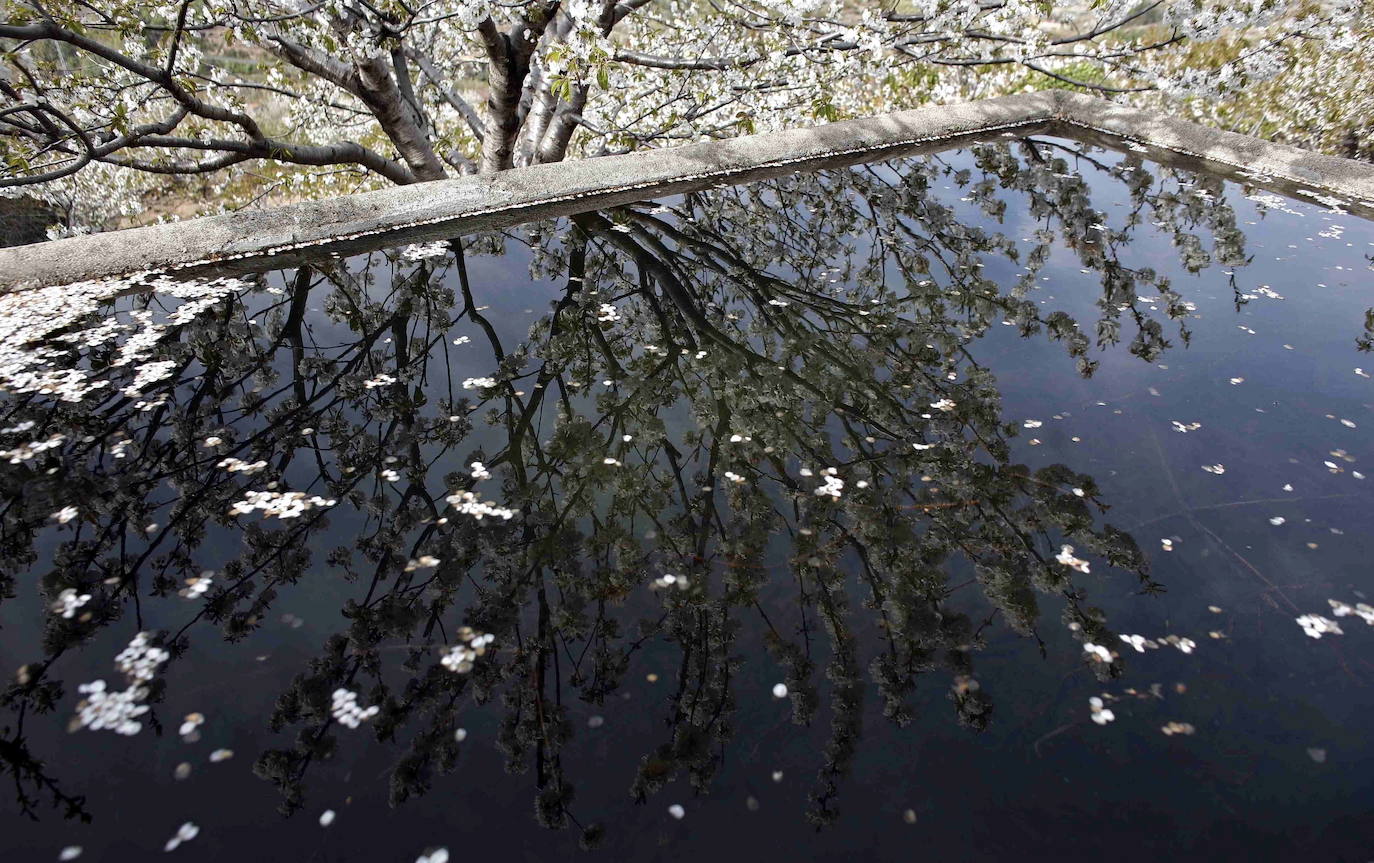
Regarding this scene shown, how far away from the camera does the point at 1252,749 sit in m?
2.25

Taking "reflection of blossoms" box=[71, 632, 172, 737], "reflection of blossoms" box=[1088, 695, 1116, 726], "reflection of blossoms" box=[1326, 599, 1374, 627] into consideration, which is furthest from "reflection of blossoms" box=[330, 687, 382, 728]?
"reflection of blossoms" box=[1326, 599, 1374, 627]

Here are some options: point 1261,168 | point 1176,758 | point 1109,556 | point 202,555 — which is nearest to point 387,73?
point 202,555

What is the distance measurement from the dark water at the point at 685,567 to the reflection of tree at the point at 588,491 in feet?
0.07

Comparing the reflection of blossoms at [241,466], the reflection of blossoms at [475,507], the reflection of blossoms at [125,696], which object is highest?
the reflection of blossoms at [241,466]

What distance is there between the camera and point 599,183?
6031 mm

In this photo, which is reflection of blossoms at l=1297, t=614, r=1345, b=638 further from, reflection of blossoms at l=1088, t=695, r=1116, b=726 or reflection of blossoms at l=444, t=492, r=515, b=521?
reflection of blossoms at l=444, t=492, r=515, b=521

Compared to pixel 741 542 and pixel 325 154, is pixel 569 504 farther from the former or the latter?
pixel 325 154

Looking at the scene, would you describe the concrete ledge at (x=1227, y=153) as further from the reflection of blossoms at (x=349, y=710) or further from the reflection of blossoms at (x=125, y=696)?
the reflection of blossoms at (x=125, y=696)

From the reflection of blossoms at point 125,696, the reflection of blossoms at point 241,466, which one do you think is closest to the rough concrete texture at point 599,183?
the reflection of blossoms at point 241,466

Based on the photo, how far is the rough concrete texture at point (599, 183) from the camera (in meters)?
4.64

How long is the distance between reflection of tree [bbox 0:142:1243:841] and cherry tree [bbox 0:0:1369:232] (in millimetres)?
1571

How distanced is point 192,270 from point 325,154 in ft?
5.52

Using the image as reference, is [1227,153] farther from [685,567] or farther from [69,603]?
[69,603]

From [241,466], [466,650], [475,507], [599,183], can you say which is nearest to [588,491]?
[475,507]
